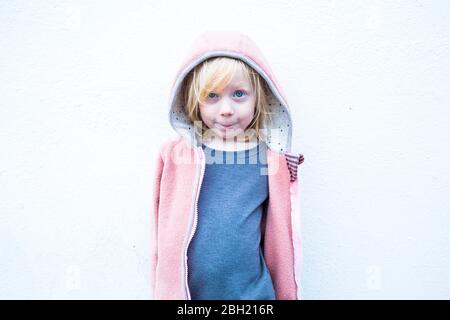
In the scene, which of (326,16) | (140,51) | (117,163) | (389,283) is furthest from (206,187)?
(389,283)

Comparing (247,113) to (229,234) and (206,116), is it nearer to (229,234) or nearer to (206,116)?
(206,116)

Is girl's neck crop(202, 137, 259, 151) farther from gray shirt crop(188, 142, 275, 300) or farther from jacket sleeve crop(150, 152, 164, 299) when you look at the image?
jacket sleeve crop(150, 152, 164, 299)

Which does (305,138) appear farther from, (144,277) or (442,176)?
(144,277)

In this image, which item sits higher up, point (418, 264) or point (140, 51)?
point (140, 51)

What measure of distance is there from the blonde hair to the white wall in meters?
0.14

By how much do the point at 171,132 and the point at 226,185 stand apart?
0.25m

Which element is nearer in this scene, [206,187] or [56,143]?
[206,187]

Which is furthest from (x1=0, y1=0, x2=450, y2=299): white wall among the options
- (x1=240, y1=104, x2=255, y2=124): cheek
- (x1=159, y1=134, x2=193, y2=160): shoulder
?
(x1=240, y1=104, x2=255, y2=124): cheek

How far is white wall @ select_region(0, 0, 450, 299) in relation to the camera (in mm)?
908

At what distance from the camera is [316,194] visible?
0.97 m

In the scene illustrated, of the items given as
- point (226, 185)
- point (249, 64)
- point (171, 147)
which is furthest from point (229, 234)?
point (249, 64)

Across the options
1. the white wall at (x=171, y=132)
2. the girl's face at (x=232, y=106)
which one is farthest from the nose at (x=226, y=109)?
the white wall at (x=171, y=132)

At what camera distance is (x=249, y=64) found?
2.40 ft
